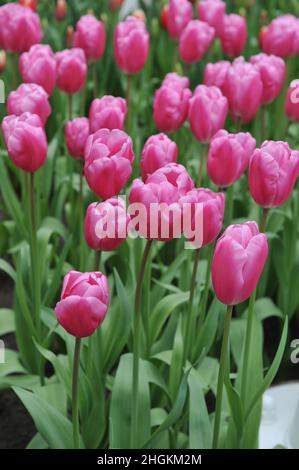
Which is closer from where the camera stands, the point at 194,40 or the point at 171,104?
the point at 171,104

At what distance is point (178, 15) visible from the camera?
2283 millimetres

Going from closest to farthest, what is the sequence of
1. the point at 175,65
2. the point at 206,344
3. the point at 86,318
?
1. the point at 86,318
2. the point at 206,344
3. the point at 175,65

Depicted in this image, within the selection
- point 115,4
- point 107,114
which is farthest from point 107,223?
point 115,4

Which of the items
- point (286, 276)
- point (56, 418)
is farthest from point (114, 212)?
point (286, 276)

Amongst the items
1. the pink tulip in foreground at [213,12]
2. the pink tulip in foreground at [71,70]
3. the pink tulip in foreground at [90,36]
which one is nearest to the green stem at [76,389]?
the pink tulip in foreground at [71,70]

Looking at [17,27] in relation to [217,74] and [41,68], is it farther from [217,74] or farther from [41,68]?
[217,74]

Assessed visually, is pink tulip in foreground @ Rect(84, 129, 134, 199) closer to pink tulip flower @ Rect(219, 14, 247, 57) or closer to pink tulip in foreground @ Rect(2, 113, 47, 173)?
pink tulip in foreground @ Rect(2, 113, 47, 173)

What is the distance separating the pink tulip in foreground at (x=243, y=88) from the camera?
4.95 feet

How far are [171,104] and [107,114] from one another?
0.18 metres

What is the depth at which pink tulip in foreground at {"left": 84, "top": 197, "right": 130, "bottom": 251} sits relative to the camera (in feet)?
3.27

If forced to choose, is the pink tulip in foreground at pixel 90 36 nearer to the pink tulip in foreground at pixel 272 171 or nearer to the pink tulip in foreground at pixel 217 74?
the pink tulip in foreground at pixel 217 74

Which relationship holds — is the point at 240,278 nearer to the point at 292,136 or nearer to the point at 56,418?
the point at 56,418

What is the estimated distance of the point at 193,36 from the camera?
78.0 inches
